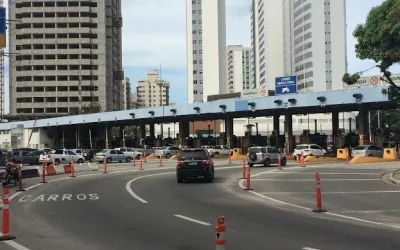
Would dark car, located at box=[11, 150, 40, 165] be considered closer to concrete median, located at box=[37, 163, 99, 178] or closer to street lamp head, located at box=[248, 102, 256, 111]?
concrete median, located at box=[37, 163, 99, 178]

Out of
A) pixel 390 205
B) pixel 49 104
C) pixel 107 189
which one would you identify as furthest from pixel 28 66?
pixel 390 205

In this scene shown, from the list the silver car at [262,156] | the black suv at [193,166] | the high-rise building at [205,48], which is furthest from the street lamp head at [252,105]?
the high-rise building at [205,48]

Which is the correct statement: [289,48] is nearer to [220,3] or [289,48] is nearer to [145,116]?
[220,3]

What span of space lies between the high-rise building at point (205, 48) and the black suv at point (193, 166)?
471 ft

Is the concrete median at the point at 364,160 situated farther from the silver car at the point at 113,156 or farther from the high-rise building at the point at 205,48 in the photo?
the high-rise building at the point at 205,48

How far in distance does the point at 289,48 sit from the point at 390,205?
165 meters

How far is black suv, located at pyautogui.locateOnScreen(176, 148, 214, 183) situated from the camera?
25047 millimetres

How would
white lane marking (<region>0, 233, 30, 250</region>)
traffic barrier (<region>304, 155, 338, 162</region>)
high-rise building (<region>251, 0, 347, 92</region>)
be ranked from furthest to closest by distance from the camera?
1. high-rise building (<region>251, 0, 347, 92</region>)
2. traffic barrier (<region>304, 155, 338, 162</region>)
3. white lane marking (<region>0, 233, 30, 250</region>)

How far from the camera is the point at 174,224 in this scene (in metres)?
12.2

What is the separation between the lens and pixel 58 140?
342 ft

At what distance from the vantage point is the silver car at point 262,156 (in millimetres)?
38781

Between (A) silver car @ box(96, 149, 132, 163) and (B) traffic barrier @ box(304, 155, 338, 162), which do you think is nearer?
(B) traffic barrier @ box(304, 155, 338, 162)

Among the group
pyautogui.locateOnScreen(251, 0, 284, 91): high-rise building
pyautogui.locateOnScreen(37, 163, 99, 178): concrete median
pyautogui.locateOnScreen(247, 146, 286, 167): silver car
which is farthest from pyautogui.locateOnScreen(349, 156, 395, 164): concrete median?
pyautogui.locateOnScreen(251, 0, 284, 91): high-rise building

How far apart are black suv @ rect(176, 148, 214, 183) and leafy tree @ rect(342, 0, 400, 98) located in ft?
27.6
